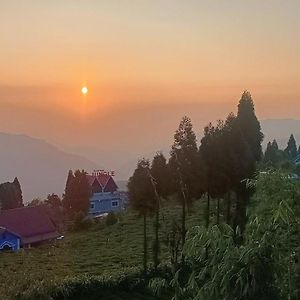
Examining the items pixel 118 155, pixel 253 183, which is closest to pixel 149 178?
pixel 253 183

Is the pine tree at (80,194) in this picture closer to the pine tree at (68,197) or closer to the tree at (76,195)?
the tree at (76,195)

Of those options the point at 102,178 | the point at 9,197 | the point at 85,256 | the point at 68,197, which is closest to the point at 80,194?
the point at 68,197

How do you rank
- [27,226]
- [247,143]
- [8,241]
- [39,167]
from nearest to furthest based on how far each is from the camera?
[247,143] → [8,241] → [27,226] → [39,167]

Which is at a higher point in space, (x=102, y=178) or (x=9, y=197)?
(x=102, y=178)

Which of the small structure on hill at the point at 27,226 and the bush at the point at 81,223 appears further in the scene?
the bush at the point at 81,223

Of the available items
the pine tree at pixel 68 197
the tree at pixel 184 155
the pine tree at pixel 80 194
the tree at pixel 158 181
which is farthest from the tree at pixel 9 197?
the tree at pixel 184 155

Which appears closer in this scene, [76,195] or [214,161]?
[214,161]

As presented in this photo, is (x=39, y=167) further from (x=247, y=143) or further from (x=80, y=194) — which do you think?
(x=247, y=143)

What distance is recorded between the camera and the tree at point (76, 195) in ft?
85.1

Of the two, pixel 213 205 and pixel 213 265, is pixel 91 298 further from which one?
pixel 213 205

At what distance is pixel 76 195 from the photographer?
26.0 meters

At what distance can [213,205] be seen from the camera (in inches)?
776

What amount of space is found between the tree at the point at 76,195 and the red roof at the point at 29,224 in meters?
3.96

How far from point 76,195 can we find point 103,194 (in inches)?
196
